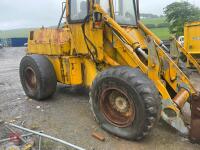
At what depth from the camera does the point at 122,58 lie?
5.75 metres

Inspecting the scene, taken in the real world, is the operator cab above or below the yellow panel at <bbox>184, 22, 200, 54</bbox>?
above

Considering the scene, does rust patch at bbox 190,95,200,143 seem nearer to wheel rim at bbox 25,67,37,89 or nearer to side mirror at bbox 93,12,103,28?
side mirror at bbox 93,12,103,28

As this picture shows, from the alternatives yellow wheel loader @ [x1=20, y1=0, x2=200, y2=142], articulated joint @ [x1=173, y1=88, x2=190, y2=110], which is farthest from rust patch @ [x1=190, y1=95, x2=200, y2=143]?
articulated joint @ [x1=173, y1=88, x2=190, y2=110]

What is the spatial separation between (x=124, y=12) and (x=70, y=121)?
2.48 metres

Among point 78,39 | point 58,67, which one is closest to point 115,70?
point 78,39

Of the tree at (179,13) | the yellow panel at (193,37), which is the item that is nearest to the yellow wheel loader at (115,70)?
the yellow panel at (193,37)

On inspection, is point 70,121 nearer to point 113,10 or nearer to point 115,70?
point 115,70

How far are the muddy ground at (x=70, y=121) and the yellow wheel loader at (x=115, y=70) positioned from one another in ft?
0.63

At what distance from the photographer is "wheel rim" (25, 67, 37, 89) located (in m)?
7.28

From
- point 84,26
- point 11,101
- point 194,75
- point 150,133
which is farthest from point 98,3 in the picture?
point 194,75

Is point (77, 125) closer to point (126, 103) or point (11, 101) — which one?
point (126, 103)

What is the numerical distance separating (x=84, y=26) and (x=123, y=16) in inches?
33.6

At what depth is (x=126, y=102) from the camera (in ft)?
16.3

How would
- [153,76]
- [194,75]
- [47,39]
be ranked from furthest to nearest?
[194,75] → [47,39] → [153,76]
